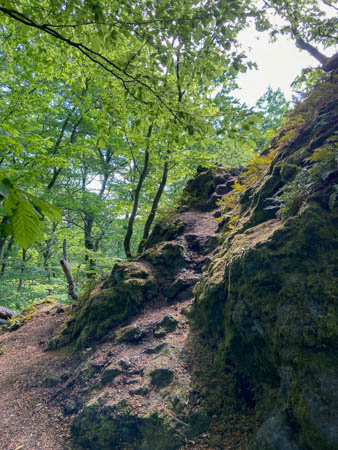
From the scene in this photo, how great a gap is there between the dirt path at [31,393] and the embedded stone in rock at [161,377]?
1.51m

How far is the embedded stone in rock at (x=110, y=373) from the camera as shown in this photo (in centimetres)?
420

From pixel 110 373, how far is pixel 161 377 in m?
1.01

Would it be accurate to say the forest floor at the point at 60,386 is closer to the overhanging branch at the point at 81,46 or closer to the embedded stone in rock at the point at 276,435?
the embedded stone in rock at the point at 276,435

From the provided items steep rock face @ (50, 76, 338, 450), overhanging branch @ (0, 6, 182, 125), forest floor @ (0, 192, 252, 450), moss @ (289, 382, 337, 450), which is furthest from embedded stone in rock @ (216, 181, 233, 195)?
moss @ (289, 382, 337, 450)

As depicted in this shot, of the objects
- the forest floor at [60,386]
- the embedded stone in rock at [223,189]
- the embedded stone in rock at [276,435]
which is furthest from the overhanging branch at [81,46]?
the embedded stone in rock at [223,189]

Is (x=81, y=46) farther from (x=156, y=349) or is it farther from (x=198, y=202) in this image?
(x=198, y=202)

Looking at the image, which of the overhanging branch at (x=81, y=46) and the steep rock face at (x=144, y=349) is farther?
the steep rock face at (x=144, y=349)

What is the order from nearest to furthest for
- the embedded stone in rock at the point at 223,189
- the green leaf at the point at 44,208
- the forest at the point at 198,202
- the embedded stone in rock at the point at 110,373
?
the green leaf at the point at 44,208, the forest at the point at 198,202, the embedded stone in rock at the point at 110,373, the embedded stone in rock at the point at 223,189

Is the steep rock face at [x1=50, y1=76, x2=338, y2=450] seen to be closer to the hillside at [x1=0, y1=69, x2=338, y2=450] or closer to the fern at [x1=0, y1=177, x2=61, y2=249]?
the hillside at [x1=0, y1=69, x2=338, y2=450]

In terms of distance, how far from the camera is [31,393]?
495 centimetres

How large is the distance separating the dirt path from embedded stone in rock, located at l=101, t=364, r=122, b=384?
78 cm

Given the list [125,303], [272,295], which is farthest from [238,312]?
[125,303]

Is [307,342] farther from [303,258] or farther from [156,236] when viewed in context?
[156,236]

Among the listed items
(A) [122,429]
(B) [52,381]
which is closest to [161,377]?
Answer: (A) [122,429]
